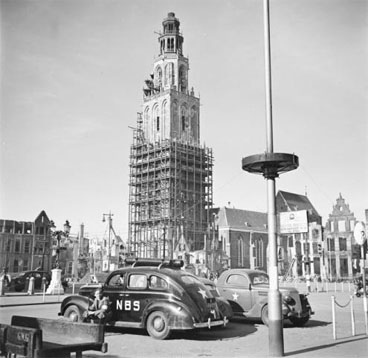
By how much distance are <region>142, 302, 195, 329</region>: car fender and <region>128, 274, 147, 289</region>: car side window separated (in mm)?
833

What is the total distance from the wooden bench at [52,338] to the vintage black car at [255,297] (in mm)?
8410

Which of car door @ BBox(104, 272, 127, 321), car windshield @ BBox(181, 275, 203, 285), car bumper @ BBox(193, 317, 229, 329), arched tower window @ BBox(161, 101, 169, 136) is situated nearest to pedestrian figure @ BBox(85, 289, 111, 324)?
car door @ BBox(104, 272, 127, 321)

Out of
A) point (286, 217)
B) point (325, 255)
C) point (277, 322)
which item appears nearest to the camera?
point (277, 322)

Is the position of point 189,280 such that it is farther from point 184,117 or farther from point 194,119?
point 194,119

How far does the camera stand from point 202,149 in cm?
8444

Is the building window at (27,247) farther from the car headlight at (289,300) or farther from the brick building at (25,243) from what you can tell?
the car headlight at (289,300)

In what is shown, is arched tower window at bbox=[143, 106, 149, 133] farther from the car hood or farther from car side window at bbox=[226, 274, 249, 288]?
the car hood

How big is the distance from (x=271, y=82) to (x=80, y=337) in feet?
21.4

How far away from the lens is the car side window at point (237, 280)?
15766 millimetres

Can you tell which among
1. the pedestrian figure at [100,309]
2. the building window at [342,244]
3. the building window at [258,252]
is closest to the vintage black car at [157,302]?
the pedestrian figure at [100,309]

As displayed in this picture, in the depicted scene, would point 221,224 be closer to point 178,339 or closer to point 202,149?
point 202,149

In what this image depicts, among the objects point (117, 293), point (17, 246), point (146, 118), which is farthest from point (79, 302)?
point (146, 118)

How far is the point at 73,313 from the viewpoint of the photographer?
12.6m

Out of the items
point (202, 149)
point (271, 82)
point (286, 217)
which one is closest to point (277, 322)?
point (271, 82)
